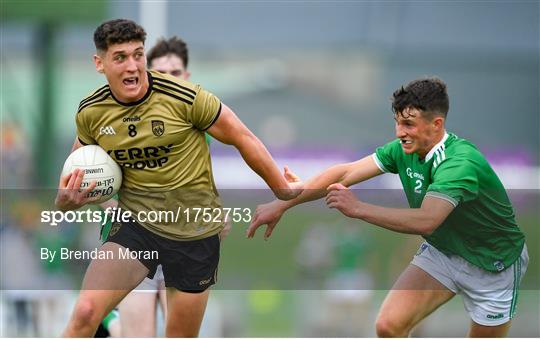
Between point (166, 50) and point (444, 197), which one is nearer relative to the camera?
point (444, 197)

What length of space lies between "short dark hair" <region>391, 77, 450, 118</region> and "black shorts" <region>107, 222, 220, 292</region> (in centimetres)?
124

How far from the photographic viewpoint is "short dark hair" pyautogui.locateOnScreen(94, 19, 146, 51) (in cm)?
574

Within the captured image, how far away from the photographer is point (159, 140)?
5.84 meters

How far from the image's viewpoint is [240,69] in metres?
37.9

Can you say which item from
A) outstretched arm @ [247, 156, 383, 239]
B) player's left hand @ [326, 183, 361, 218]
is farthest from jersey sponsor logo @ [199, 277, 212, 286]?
player's left hand @ [326, 183, 361, 218]

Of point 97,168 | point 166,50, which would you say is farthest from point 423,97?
point 166,50

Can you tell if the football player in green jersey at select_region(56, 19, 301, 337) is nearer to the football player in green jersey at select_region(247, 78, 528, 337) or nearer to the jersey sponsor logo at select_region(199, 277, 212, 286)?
the jersey sponsor logo at select_region(199, 277, 212, 286)

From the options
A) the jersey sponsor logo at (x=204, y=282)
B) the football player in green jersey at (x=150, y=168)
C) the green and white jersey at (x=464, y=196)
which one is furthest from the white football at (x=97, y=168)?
the green and white jersey at (x=464, y=196)

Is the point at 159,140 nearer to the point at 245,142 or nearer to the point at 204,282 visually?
the point at 245,142

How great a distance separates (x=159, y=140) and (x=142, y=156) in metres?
0.13

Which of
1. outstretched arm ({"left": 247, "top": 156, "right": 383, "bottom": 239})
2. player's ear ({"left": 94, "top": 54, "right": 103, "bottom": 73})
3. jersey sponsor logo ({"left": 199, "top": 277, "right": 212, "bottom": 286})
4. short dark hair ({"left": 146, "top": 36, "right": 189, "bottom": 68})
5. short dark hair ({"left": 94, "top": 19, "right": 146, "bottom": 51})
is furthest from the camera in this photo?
short dark hair ({"left": 146, "top": 36, "right": 189, "bottom": 68})

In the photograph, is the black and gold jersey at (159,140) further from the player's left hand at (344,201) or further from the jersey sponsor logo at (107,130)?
the player's left hand at (344,201)

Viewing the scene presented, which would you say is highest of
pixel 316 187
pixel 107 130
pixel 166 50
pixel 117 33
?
pixel 117 33

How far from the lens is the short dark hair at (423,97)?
5949 millimetres
